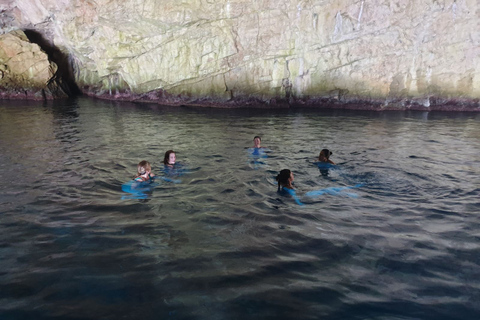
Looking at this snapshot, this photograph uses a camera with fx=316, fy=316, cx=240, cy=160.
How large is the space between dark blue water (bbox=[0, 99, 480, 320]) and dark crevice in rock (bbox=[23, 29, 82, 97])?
2263 centimetres

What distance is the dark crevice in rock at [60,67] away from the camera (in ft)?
98.6

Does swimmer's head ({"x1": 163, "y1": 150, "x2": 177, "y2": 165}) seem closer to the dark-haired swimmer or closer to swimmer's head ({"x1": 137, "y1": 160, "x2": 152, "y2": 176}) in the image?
swimmer's head ({"x1": 137, "y1": 160, "x2": 152, "y2": 176})

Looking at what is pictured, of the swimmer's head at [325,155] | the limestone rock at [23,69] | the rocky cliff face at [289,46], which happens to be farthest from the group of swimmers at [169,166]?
the limestone rock at [23,69]

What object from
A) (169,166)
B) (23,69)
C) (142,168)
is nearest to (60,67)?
(23,69)

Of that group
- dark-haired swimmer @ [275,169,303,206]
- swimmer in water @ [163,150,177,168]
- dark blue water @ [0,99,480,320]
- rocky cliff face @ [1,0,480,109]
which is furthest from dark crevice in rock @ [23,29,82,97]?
dark-haired swimmer @ [275,169,303,206]

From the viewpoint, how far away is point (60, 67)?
33000 millimetres

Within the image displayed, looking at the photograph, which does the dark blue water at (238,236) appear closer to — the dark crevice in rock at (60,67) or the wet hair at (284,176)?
the wet hair at (284,176)

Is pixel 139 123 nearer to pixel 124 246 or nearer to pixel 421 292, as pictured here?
pixel 124 246

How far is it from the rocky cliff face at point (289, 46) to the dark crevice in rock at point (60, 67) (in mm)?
3793

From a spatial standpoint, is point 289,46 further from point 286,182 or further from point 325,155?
point 286,182

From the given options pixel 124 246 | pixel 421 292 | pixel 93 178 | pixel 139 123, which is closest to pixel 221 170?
pixel 93 178

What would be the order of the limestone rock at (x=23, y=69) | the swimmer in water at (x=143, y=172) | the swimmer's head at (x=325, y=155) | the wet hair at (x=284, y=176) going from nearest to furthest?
1. the wet hair at (x=284, y=176)
2. the swimmer in water at (x=143, y=172)
3. the swimmer's head at (x=325, y=155)
4. the limestone rock at (x=23, y=69)

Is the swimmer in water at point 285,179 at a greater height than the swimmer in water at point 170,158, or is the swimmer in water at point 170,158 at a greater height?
the swimmer in water at point 170,158

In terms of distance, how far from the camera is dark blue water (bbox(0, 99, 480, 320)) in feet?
12.0
